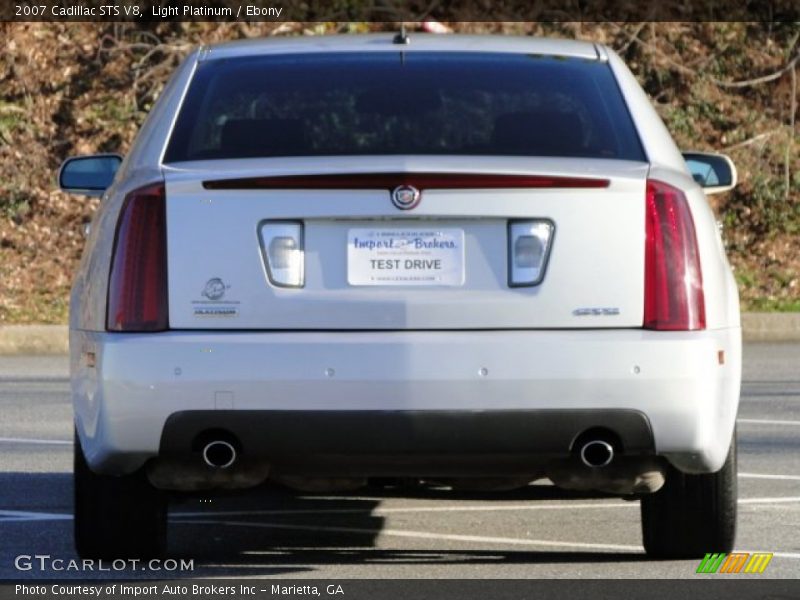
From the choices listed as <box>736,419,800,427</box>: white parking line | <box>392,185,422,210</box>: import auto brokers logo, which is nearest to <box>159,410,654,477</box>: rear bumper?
<box>392,185,422,210</box>: import auto brokers logo

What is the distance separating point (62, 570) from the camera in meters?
6.29

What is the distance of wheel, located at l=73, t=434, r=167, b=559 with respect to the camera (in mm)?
6223

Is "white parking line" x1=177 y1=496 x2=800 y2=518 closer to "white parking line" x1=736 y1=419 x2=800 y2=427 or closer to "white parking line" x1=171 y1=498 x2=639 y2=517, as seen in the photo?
"white parking line" x1=171 y1=498 x2=639 y2=517

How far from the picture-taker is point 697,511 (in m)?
6.26

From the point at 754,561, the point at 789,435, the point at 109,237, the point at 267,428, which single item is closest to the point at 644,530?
the point at 754,561

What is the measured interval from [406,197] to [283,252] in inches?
15.3

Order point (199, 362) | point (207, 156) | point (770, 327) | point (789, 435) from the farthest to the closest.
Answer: point (770, 327)
point (789, 435)
point (207, 156)
point (199, 362)

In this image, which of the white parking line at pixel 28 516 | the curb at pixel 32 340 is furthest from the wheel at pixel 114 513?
the curb at pixel 32 340

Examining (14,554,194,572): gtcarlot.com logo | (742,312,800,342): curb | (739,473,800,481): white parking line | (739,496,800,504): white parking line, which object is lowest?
(742,312,800,342): curb

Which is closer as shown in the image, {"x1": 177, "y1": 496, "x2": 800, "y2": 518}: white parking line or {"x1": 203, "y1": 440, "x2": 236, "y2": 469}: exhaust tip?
{"x1": 203, "y1": 440, "x2": 236, "y2": 469}: exhaust tip

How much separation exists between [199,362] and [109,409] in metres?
0.31

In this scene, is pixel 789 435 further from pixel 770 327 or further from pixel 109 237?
pixel 770 327

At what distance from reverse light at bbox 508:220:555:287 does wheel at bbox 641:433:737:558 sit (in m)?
0.93

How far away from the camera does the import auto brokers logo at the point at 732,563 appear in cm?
625
